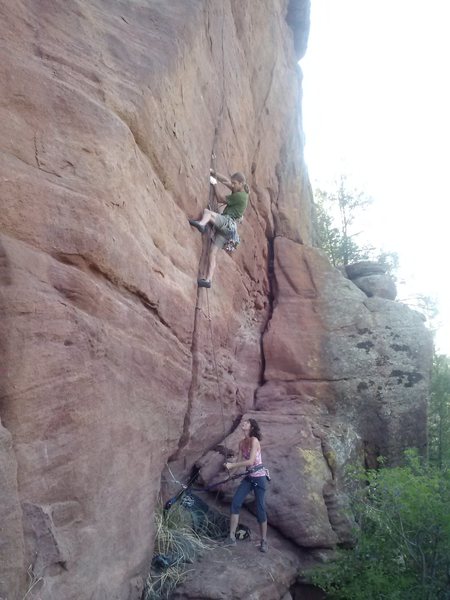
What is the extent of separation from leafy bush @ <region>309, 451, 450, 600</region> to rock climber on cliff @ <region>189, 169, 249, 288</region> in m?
4.41

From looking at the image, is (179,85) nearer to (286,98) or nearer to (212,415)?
(212,415)

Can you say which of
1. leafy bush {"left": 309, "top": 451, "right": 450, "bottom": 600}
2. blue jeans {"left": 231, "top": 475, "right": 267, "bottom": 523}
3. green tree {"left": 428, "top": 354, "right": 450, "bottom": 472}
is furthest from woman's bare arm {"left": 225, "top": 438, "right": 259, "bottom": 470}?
green tree {"left": 428, "top": 354, "right": 450, "bottom": 472}

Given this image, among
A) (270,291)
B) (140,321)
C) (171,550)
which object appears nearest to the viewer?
(140,321)

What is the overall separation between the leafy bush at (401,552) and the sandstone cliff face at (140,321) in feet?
3.05

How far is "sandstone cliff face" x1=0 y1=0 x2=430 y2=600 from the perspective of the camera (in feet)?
17.4

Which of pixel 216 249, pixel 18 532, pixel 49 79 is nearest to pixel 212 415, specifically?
pixel 216 249

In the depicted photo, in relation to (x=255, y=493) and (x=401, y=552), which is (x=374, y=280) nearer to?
(x=255, y=493)

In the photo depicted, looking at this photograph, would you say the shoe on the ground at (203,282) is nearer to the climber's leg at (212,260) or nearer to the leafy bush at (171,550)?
the climber's leg at (212,260)

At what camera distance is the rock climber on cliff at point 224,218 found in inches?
372

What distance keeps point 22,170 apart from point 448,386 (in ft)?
44.1

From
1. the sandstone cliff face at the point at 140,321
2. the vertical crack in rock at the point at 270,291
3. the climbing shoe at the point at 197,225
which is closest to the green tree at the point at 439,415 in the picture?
the sandstone cliff face at the point at 140,321

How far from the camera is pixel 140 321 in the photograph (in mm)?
7012

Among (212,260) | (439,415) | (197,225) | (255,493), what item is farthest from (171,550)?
(439,415)

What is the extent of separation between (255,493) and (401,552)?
7.21 feet
